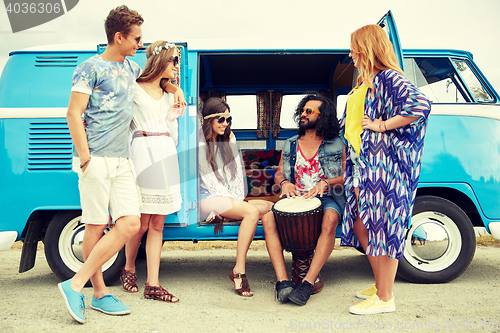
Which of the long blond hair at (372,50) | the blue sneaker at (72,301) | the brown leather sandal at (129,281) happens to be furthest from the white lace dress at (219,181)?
the long blond hair at (372,50)

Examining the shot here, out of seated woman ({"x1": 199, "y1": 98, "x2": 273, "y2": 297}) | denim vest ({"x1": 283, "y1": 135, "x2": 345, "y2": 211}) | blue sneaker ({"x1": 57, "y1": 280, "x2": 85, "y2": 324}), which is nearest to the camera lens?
blue sneaker ({"x1": 57, "y1": 280, "x2": 85, "y2": 324})

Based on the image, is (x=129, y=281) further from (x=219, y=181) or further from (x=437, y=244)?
(x=437, y=244)

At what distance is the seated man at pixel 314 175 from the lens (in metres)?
2.90

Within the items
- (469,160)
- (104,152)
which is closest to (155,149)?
(104,152)

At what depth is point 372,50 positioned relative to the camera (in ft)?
8.20

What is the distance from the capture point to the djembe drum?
2.89 metres

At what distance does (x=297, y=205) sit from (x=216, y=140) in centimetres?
102

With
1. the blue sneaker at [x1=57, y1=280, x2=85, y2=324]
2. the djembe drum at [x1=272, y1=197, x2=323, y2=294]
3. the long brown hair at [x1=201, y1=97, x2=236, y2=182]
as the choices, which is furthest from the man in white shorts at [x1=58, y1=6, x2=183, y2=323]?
the djembe drum at [x1=272, y1=197, x2=323, y2=294]

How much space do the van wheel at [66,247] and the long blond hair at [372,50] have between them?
2.59 m

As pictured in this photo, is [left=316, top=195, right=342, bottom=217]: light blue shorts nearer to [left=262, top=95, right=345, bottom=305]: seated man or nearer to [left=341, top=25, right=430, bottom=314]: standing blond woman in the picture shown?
[left=262, top=95, right=345, bottom=305]: seated man

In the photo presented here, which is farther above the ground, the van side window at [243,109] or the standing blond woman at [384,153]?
the van side window at [243,109]

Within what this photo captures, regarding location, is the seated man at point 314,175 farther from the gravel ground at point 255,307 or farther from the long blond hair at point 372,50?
the long blond hair at point 372,50

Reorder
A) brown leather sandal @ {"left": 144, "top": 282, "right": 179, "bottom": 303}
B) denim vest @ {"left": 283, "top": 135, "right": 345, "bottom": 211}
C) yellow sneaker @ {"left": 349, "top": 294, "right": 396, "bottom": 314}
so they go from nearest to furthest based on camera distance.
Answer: yellow sneaker @ {"left": 349, "top": 294, "right": 396, "bottom": 314} < brown leather sandal @ {"left": 144, "top": 282, "right": 179, "bottom": 303} < denim vest @ {"left": 283, "top": 135, "right": 345, "bottom": 211}

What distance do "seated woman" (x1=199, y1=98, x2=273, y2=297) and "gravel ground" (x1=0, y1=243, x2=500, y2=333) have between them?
15.7 inches
